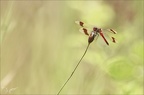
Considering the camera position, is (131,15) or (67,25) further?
(67,25)

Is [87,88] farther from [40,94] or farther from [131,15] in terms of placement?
[131,15]

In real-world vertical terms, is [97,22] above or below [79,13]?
above

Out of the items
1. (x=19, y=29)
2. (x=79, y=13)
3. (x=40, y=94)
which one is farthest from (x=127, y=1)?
(x=40, y=94)

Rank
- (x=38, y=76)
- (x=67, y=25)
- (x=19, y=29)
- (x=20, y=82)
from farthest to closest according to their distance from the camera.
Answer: (x=67, y=25), (x=19, y=29), (x=38, y=76), (x=20, y=82)

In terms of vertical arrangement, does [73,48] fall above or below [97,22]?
below

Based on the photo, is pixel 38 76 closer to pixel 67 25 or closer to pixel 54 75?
pixel 54 75

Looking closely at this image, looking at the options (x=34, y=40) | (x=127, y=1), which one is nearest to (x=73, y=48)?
(x=34, y=40)

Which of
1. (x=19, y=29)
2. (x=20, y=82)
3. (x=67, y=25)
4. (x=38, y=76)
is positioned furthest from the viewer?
(x=67, y=25)
